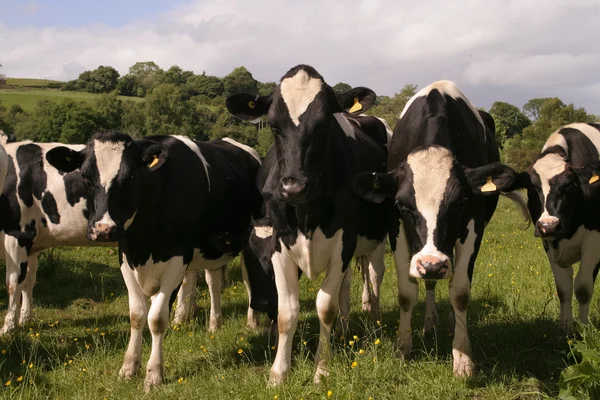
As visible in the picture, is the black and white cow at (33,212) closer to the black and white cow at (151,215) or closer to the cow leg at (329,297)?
the black and white cow at (151,215)

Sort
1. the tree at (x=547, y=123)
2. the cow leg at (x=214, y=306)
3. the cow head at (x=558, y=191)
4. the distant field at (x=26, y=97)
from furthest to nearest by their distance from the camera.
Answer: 1. the distant field at (x=26, y=97)
2. the tree at (x=547, y=123)
3. the cow leg at (x=214, y=306)
4. the cow head at (x=558, y=191)

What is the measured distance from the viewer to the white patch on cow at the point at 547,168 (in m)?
5.97

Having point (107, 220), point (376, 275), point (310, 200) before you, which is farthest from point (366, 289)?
point (107, 220)

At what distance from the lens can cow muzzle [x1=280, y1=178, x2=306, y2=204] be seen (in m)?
4.56

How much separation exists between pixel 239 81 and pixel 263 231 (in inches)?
4244

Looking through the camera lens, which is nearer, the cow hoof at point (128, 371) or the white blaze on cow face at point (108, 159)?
the white blaze on cow face at point (108, 159)

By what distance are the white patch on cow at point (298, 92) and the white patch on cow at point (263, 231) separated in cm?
122

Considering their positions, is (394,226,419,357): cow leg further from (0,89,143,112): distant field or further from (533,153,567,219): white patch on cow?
(0,89,143,112): distant field

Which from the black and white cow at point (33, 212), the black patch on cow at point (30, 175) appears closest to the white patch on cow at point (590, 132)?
the black and white cow at point (33, 212)

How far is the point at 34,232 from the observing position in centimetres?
814

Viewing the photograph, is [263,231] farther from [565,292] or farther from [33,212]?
[33,212]

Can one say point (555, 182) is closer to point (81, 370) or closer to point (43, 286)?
point (81, 370)

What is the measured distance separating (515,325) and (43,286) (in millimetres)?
7381

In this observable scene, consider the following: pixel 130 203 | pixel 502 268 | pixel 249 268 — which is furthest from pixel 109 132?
pixel 502 268
